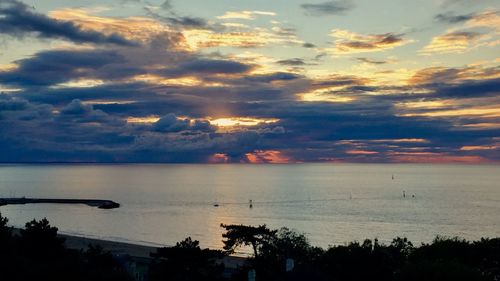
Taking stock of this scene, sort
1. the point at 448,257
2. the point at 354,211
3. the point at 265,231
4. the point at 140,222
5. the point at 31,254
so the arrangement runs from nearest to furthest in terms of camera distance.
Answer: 1. the point at 31,254
2. the point at 448,257
3. the point at 265,231
4. the point at 140,222
5. the point at 354,211

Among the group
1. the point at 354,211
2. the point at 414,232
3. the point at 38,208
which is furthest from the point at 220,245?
the point at 38,208

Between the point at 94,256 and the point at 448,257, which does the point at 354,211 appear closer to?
the point at 448,257

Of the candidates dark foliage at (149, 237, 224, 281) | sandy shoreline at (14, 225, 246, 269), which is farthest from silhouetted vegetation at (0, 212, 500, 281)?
sandy shoreline at (14, 225, 246, 269)

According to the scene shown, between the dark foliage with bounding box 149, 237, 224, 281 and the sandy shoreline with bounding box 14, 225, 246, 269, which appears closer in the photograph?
the dark foliage with bounding box 149, 237, 224, 281

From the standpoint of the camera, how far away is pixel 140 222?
444 ft

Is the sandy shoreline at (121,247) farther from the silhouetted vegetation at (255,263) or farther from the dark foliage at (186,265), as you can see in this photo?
the dark foliage at (186,265)

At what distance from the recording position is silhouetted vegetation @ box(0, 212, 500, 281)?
3014cm

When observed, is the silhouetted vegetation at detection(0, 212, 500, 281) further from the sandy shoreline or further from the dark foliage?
the sandy shoreline

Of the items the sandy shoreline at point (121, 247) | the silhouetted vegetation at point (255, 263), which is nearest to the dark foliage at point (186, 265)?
the silhouetted vegetation at point (255, 263)

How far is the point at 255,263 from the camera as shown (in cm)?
4494

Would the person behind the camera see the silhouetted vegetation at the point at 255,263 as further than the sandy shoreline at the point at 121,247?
No

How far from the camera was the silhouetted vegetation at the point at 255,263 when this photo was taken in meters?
30.1

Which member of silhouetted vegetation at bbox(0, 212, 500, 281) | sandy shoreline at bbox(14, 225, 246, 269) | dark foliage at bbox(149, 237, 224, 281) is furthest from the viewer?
sandy shoreline at bbox(14, 225, 246, 269)

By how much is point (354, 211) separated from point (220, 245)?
69017mm
